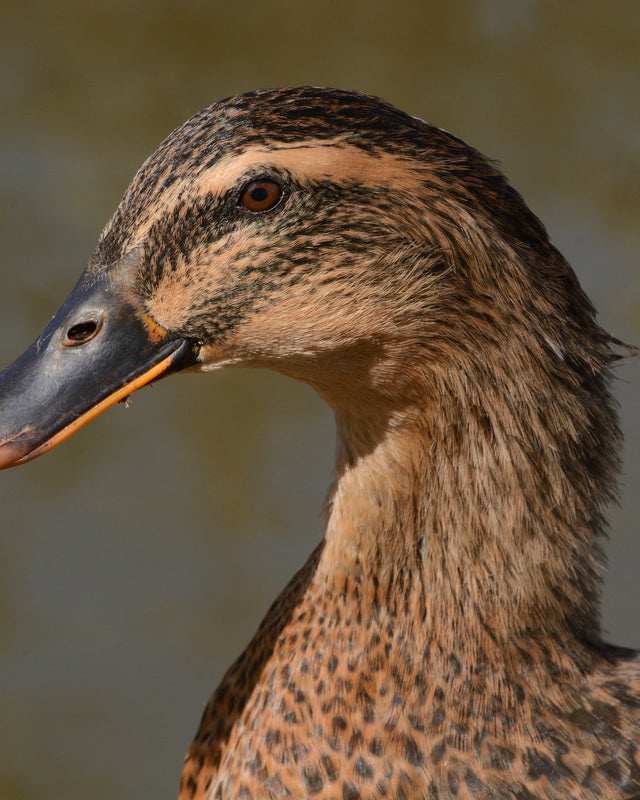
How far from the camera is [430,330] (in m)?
2.19

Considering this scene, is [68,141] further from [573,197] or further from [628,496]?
[628,496]

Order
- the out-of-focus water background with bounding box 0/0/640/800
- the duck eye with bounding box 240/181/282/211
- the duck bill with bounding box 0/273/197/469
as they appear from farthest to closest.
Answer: the out-of-focus water background with bounding box 0/0/640/800 < the duck bill with bounding box 0/273/197/469 < the duck eye with bounding box 240/181/282/211

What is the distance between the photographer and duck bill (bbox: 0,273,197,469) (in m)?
2.23

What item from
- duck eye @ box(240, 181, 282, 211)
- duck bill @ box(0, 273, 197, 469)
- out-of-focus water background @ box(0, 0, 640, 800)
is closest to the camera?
duck eye @ box(240, 181, 282, 211)

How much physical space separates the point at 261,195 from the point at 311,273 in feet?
0.57

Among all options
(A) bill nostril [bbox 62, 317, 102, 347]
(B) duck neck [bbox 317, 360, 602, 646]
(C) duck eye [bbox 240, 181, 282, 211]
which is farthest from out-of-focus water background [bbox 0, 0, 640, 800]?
(C) duck eye [bbox 240, 181, 282, 211]

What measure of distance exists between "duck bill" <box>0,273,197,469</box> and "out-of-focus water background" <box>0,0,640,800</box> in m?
2.33

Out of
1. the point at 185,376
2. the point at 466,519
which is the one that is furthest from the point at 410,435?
the point at 185,376

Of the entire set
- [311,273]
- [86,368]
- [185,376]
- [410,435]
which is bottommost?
[86,368]

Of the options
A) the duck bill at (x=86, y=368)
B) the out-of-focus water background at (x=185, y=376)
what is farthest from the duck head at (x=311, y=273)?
the out-of-focus water background at (x=185, y=376)

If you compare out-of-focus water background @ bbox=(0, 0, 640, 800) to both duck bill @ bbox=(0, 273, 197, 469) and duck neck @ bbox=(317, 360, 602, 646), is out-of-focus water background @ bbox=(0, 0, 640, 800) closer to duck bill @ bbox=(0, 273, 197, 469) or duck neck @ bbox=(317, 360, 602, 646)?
duck neck @ bbox=(317, 360, 602, 646)

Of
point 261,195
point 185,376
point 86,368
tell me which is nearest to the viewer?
point 261,195

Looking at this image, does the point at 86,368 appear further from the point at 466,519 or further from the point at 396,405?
the point at 466,519

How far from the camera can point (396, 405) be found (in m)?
2.30
